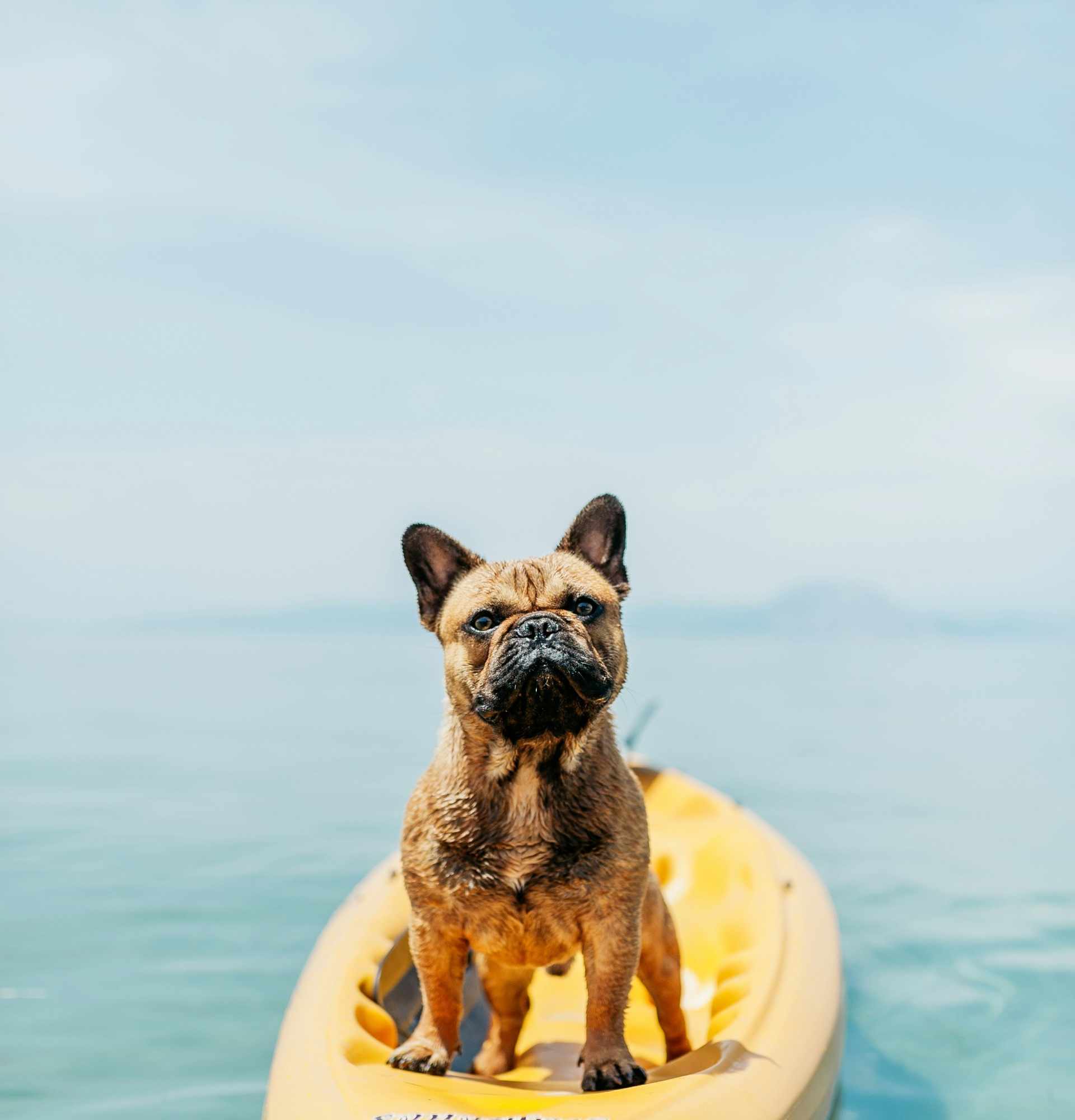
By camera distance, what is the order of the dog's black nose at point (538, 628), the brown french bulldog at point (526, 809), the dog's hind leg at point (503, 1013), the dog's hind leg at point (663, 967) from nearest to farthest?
the dog's black nose at point (538, 628), the brown french bulldog at point (526, 809), the dog's hind leg at point (663, 967), the dog's hind leg at point (503, 1013)

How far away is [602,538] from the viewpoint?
11.8 ft

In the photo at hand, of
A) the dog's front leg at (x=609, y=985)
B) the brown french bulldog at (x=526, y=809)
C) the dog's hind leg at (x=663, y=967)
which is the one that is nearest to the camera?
the brown french bulldog at (x=526, y=809)

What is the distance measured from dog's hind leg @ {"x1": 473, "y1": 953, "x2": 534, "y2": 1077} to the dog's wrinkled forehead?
57.4 inches

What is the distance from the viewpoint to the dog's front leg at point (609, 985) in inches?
134

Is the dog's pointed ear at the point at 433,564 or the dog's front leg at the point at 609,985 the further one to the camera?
the dog's pointed ear at the point at 433,564

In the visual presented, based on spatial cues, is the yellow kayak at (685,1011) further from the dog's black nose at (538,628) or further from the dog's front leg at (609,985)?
the dog's black nose at (538,628)

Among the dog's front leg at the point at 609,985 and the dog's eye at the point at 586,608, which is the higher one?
the dog's eye at the point at 586,608

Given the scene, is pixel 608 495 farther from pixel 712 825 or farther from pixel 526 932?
pixel 712 825

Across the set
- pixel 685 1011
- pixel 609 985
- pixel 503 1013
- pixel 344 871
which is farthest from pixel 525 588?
pixel 344 871

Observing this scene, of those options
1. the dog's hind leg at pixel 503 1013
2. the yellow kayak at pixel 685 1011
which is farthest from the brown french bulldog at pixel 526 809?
the dog's hind leg at pixel 503 1013

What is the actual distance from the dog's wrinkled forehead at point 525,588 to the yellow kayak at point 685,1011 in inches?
57.2

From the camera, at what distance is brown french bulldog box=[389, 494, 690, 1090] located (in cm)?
329

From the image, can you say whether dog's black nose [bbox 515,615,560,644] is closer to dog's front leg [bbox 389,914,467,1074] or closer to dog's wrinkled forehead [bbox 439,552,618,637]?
dog's wrinkled forehead [bbox 439,552,618,637]

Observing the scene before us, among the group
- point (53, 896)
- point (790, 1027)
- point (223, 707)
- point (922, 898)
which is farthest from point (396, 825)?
point (223, 707)
